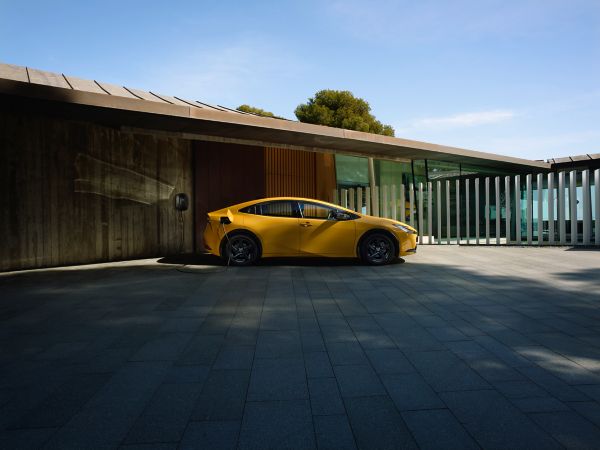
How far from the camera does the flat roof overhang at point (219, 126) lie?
750cm

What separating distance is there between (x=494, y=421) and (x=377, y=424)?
648 mm

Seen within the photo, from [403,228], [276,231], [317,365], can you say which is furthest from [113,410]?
[403,228]

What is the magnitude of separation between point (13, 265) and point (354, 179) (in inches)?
406

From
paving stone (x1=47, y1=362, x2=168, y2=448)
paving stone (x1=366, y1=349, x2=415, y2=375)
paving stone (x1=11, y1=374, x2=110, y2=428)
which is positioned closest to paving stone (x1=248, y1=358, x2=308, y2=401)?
paving stone (x1=366, y1=349, x2=415, y2=375)

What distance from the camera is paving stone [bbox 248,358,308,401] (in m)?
2.72

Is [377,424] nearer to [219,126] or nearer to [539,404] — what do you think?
[539,404]

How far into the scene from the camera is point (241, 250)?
29.6ft

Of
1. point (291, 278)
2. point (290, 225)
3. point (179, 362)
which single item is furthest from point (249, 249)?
point (179, 362)

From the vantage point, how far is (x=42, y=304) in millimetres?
5473

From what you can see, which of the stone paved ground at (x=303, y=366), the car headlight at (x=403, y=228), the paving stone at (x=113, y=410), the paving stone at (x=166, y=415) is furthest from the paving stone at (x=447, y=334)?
the car headlight at (x=403, y=228)

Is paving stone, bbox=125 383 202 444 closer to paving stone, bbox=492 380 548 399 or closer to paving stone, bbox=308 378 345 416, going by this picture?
paving stone, bbox=308 378 345 416

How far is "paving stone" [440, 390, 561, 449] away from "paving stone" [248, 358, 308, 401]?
934mm

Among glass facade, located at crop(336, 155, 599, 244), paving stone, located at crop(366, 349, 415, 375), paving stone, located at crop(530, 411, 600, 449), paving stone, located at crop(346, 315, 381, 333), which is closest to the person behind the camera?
paving stone, located at crop(530, 411, 600, 449)

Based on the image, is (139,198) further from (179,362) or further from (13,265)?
(179,362)
